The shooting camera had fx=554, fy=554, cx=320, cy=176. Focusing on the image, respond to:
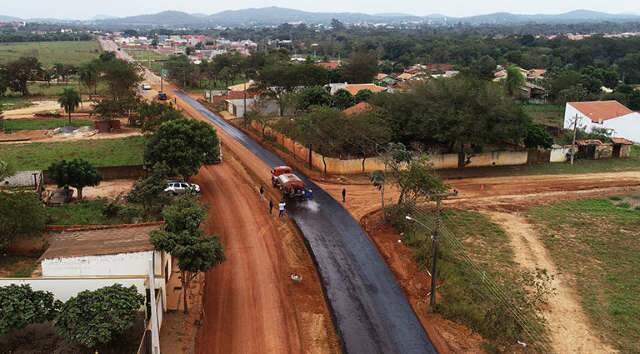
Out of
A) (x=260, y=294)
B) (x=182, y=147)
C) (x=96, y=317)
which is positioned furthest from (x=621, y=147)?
(x=96, y=317)

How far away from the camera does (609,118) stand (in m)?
54.9

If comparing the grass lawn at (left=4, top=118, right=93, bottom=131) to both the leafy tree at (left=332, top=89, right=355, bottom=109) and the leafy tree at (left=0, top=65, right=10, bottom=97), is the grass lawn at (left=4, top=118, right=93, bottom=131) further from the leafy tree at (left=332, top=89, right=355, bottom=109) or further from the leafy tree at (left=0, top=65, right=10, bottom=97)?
the leafy tree at (left=332, top=89, right=355, bottom=109)

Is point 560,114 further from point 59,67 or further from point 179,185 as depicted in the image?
point 59,67

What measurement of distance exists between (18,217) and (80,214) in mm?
5057

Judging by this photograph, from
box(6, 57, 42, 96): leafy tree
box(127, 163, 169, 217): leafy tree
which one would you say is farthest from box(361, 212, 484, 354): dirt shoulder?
box(6, 57, 42, 96): leafy tree

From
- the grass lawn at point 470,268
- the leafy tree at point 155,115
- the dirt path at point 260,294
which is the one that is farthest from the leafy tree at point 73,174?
the grass lawn at point 470,268

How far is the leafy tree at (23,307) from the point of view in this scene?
56.0 feet

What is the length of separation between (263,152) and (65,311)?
101 ft

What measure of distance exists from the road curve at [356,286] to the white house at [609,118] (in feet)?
109

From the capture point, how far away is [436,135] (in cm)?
4106

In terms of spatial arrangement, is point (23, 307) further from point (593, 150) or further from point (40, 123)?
point (40, 123)

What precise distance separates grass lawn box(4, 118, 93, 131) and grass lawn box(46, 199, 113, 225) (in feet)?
94.8

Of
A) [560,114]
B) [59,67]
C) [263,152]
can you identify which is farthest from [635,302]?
[59,67]

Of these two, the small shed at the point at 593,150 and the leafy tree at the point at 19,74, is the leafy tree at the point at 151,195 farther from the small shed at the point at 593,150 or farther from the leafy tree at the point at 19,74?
the leafy tree at the point at 19,74
